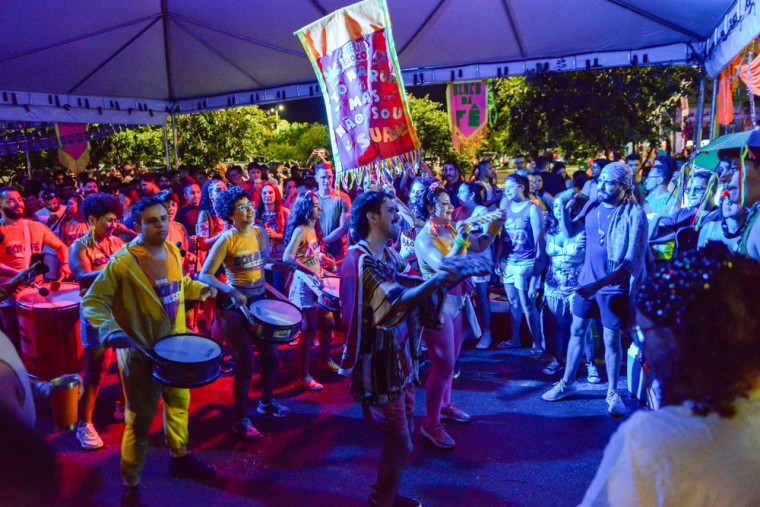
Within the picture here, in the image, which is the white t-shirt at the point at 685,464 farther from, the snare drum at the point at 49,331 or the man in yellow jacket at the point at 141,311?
the snare drum at the point at 49,331

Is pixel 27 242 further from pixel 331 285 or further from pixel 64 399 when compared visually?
pixel 64 399

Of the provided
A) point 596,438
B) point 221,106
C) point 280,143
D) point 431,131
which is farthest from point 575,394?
point 280,143

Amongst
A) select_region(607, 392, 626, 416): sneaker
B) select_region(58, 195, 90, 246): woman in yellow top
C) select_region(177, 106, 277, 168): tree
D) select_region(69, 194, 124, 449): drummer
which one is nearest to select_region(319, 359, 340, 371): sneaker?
select_region(69, 194, 124, 449): drummer

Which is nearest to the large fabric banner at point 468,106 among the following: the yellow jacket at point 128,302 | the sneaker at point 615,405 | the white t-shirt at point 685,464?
the sneaker at point 615,405

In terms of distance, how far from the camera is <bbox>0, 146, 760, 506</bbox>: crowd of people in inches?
114

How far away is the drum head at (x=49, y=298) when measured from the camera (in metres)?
4.73

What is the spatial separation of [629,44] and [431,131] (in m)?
13.2

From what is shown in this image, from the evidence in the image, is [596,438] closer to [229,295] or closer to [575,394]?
[575,394]

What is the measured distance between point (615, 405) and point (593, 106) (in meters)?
8.59

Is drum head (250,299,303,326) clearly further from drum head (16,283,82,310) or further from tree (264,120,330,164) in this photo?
tree (264,120,330,164)

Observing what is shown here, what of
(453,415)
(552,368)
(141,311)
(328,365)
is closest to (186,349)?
(141,311)

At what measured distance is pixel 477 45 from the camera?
941 centimetres

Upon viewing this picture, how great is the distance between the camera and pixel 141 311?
3426 mm

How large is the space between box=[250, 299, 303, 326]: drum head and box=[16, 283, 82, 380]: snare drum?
1.73 meters
